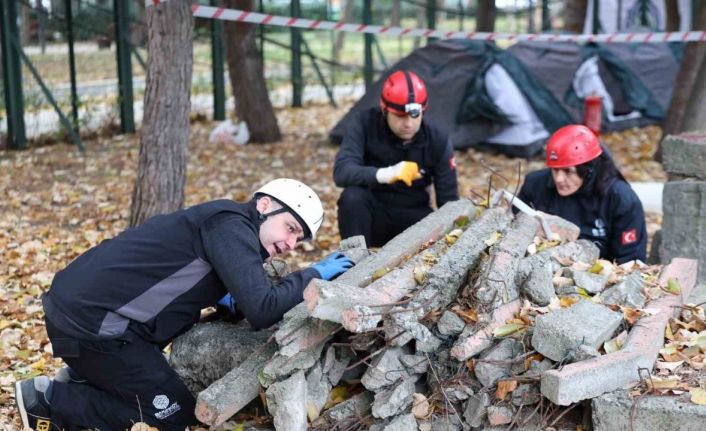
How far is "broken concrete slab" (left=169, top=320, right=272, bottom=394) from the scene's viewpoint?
14.0 ft

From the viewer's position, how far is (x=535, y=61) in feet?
38.3

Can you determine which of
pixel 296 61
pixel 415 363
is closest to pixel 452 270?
pixel 415 363

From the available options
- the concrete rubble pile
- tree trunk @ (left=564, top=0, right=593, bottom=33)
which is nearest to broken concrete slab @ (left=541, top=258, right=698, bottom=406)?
the concrete rubble pile

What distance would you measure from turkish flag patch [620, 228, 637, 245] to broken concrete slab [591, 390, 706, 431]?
217cm

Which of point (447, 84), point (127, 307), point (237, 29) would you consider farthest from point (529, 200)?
point (237, 29)

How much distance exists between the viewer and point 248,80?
11531mm

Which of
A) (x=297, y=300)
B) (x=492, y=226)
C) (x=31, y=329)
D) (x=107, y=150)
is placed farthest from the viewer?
(x=107, y=150)

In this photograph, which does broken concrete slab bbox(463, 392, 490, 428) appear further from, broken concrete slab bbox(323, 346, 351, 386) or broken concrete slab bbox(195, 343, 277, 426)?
broken concrete slab bbox(195, 343, 277, 426)

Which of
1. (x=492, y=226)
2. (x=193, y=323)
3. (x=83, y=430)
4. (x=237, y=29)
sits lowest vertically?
(x=83, y=430)

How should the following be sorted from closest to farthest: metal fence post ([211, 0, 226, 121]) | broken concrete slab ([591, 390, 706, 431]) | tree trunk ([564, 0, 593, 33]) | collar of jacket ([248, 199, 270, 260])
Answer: broken concrete slab ([591, 390, 706, 431]), collar of jacket ([248, 199, 270, 260]), metal fence post ([211, 0, 226, 121]), tree trunk ([564, 0, 593, 33])

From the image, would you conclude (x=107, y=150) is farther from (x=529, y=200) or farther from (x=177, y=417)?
(x=177, y=417)

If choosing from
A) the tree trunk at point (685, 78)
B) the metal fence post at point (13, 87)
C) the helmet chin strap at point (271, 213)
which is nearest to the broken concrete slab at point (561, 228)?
the helmet chin strap at point (271, 213)

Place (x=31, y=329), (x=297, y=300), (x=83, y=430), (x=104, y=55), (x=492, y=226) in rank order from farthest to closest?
(x=104, y=55), (x=31, y=329), (x=492, y=226), (x=83, y=430), (x=297, y=300)

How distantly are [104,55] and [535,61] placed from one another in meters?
5.14
